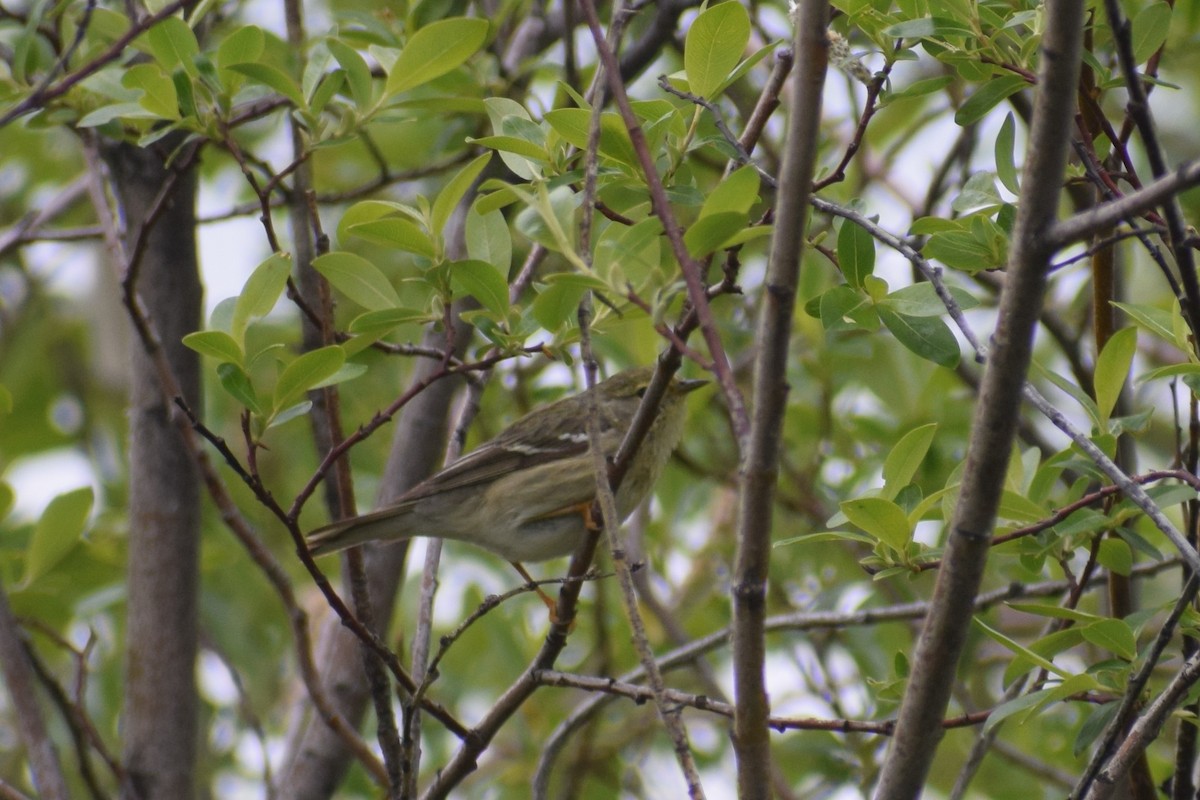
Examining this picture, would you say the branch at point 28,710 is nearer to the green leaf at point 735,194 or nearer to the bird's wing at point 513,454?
the bird's wing at point 513,454

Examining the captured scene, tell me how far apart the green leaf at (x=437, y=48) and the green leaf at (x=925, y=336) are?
1268mm

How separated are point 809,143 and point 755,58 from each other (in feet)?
3.02

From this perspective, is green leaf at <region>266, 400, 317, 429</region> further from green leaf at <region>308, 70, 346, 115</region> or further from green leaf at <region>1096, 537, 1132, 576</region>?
green leaf at <region>1096, 537, 1132, 576</region>

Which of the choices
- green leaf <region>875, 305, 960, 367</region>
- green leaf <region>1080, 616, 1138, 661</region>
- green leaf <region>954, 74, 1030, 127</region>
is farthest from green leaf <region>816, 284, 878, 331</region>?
green leaf <region>1080, 616, 1138, 661</region>

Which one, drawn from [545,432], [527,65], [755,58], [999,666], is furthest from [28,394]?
[755,58]

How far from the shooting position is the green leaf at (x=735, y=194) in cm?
234

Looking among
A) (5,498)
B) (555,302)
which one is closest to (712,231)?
(555,302)

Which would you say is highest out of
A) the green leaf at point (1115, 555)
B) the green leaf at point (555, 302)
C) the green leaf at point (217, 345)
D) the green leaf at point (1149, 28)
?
the green leaf at point (1149, 28)

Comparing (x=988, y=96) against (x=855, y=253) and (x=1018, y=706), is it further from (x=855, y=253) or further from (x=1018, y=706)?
(x=1018, y=706)

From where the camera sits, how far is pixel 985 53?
9.62ft

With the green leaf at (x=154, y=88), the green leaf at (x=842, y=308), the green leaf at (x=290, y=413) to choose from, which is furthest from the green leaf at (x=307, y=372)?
the green leaf at (x=842, y=308)

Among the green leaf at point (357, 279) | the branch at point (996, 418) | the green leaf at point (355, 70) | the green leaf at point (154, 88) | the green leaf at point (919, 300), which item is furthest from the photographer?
the green leaf at point (355, 70)

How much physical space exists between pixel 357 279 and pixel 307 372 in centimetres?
29

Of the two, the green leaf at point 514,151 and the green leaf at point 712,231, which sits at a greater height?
the green leaf at point 514,151
